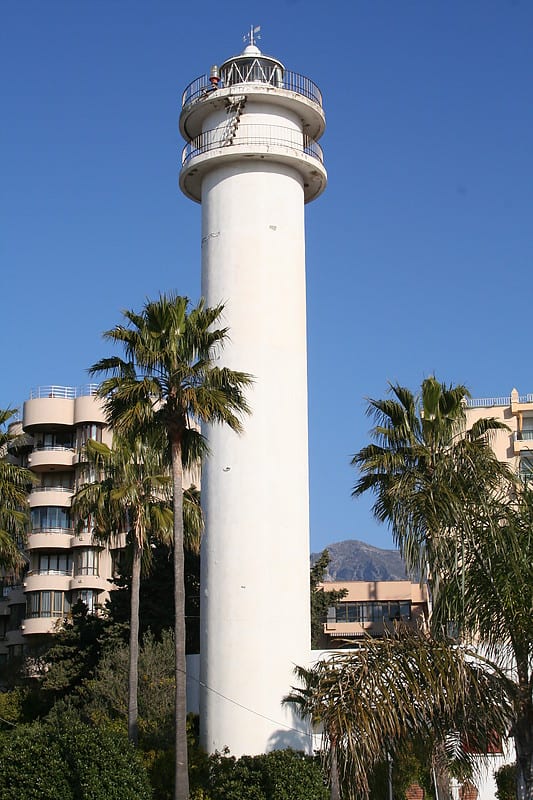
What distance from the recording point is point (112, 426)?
30.8 metres

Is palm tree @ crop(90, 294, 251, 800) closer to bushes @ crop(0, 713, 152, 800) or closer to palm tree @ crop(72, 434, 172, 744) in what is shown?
bushes @ crop(0, 713, 152, 800)

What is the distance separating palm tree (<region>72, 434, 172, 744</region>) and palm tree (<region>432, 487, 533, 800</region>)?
18.7 metres

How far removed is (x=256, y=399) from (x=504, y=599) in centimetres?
2223

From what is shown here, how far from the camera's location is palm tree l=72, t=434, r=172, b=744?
3788cm

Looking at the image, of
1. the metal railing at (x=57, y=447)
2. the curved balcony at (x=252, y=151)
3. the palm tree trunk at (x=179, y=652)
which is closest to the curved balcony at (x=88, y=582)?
the metal railing at (x=57, y=447)

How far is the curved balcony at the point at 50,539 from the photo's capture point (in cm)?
7050

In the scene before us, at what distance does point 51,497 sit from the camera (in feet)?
235

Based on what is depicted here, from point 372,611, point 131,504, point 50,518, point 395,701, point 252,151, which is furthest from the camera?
point 372,611

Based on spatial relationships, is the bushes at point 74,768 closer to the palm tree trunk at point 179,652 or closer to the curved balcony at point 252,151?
the palm tree trunk at point 179,652

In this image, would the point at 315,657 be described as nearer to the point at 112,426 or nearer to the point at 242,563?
the point at 242,563

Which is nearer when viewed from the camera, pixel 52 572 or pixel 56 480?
pixel 52 572

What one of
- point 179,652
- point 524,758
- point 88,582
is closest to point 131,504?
point 179,652

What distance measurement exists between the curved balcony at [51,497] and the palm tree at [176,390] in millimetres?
40807

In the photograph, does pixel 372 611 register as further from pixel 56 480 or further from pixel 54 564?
pixel 56 480
